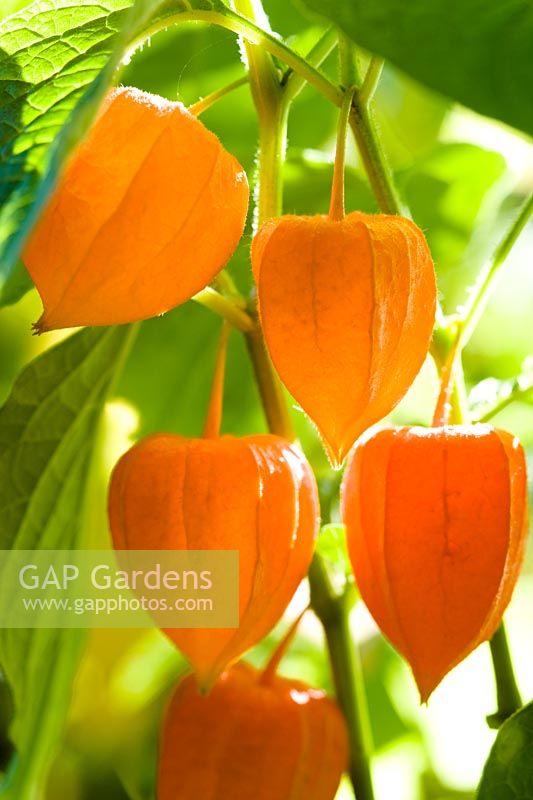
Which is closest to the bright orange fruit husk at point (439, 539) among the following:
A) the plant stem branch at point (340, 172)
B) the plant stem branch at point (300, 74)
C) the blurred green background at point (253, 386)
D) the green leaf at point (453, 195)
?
the plant stem branch at point (340, 172)

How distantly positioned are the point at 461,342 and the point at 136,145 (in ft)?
0.93

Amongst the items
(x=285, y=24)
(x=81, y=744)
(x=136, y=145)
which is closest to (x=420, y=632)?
(x=136, y=145)

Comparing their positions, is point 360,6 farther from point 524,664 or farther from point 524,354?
point 524,664

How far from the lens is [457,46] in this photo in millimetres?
593

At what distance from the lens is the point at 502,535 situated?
71 cm

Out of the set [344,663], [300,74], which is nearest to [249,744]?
[344,663]

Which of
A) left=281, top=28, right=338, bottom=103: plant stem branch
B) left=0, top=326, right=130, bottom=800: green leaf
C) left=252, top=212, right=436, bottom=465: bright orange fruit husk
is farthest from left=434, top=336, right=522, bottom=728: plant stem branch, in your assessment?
left=0, top=326, right=130, bottom=800: green leaf

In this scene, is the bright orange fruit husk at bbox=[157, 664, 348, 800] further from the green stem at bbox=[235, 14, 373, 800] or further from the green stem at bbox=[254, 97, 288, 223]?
the green stem at bbox=[254, 97, 288, 223]

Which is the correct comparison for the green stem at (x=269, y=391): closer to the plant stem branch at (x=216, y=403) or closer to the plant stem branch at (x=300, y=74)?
the plant stem branch at (x=216, y=403)

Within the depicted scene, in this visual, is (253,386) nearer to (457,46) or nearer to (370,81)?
(370,81)

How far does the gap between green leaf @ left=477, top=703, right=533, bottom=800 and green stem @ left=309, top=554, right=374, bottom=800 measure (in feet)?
0.51

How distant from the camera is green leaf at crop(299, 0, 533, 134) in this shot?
0.59m

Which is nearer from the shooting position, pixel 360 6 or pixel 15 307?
pixel 360 6

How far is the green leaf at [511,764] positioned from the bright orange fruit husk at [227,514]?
0.19 m
